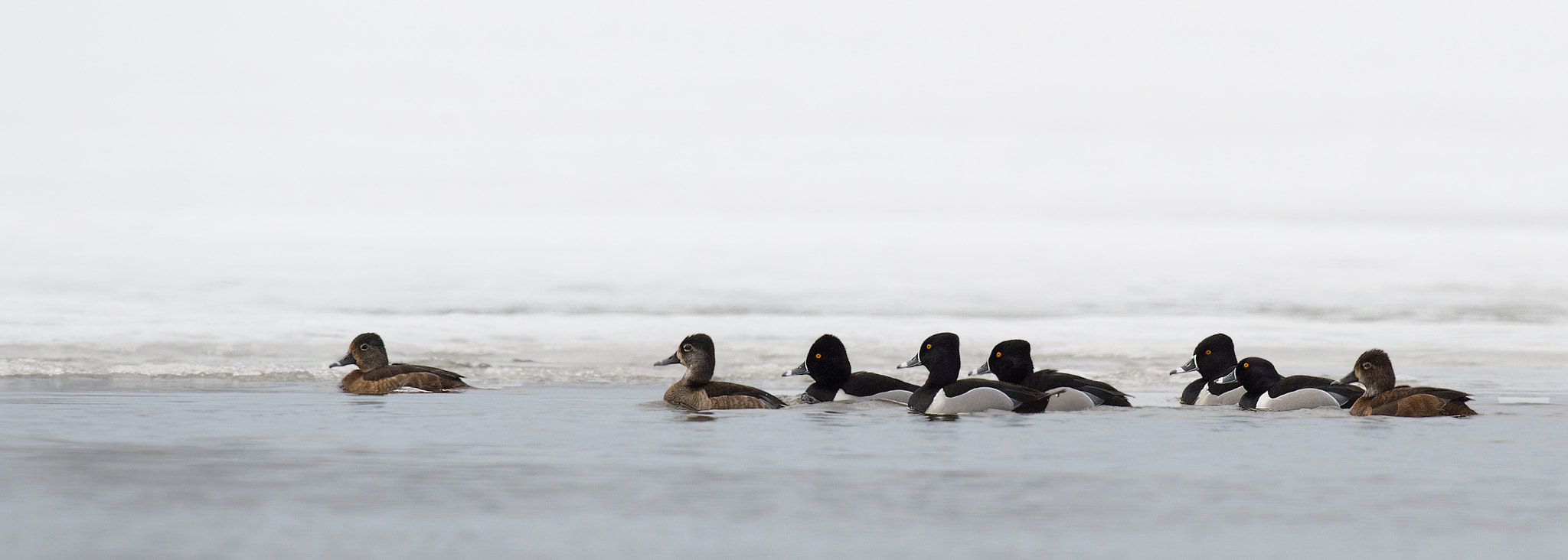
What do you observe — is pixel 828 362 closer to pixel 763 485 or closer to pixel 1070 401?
pixel 1070 401

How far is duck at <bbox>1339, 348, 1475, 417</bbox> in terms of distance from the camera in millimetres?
15328

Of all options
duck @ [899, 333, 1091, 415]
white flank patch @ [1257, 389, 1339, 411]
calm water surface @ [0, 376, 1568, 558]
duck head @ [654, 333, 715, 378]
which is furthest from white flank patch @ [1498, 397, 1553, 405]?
duck head @ [654, 333, 715, 378]

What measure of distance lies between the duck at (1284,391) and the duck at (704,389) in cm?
573

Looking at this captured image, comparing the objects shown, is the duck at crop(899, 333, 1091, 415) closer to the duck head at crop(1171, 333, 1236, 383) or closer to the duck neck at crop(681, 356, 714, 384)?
the duck neck at crop(681, 356, 714, 384)

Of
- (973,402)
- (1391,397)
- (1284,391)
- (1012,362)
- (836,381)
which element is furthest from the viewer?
(1012,362)

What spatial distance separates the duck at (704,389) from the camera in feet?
53.9

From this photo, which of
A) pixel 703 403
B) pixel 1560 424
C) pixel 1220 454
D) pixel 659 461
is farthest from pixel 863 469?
pixel 1560 424

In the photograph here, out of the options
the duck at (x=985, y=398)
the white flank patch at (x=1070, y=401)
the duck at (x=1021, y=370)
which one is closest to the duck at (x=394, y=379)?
the duck at (x=985, y=398)

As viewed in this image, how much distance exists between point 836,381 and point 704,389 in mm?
1985

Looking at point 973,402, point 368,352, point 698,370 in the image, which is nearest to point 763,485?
point 973,402

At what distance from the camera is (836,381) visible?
58.9 feet

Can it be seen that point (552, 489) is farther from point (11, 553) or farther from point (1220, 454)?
point (1220, 454)

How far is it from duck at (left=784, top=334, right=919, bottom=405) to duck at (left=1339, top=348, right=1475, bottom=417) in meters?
5.00

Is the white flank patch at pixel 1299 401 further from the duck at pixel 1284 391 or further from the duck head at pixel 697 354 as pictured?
the duck head at pixel 697 354
